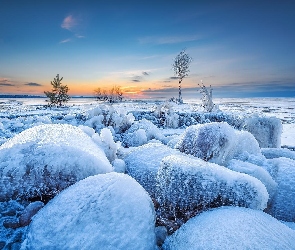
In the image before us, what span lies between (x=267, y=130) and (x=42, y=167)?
3.41 metres

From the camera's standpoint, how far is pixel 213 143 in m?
2.09

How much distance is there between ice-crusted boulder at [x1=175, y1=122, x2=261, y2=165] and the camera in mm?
2061

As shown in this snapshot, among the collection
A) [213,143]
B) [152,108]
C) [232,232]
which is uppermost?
[213,143]

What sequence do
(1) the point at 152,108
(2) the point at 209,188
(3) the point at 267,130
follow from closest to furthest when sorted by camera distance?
(2) the point at 209,188
(3) the point at 267,130
(1) the point at 152,108

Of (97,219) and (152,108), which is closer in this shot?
(97,219)

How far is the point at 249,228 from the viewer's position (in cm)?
113

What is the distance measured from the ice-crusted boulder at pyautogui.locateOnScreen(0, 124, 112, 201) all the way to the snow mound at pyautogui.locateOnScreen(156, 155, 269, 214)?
1.64ft

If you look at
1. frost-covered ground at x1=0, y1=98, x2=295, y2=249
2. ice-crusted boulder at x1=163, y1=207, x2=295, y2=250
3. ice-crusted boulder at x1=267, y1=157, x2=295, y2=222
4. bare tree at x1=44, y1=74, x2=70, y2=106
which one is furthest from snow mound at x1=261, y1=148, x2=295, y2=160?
bare tree at x1=44, y1=74, x2=70, y2=106

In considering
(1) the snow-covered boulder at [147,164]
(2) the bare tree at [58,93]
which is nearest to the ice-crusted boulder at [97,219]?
(1) the snow-covered boulder at [147,164]

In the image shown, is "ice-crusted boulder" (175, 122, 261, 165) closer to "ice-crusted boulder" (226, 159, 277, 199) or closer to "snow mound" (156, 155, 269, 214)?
"ice-crusted boulder" (226, 159, 277, 199)

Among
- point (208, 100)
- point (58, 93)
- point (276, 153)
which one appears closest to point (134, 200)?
point (276, 153)

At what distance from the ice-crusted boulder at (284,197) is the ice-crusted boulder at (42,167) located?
116 cm

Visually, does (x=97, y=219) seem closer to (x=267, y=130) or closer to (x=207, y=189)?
(x=207, y=189)

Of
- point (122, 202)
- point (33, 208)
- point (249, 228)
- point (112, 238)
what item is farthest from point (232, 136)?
point (33, 208)
